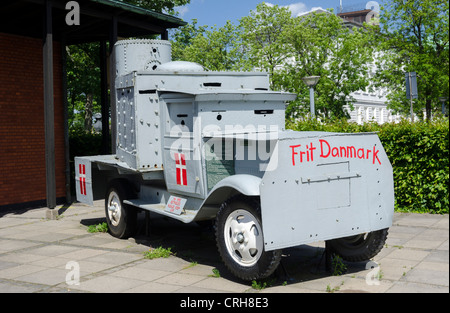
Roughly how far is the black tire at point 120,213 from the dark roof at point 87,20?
4.56 m

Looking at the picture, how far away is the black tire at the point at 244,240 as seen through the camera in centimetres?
559

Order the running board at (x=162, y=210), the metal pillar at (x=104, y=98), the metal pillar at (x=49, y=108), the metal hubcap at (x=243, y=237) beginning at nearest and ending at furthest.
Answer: the metal hubcap at (x=243, y=237), the running board at (x=162, y=210), the metal pillar at (x=49, y=108), the metal pillar at (x=104, y=98)

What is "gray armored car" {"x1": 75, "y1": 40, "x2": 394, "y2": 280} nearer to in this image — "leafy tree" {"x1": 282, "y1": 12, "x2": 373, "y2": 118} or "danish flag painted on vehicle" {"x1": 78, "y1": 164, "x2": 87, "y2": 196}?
"danish flag painted on vehicle" {"x1": 78, "y1": 164, "x2": 87, "y2": 196}

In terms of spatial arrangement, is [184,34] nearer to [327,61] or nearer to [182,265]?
[327,61]

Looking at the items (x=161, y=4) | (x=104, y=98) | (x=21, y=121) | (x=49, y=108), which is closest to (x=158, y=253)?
(x=49, y=108)

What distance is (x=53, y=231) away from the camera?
9633 mm

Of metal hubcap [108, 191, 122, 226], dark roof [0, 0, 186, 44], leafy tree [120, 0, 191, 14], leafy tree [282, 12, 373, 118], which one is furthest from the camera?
leafy tree [282, 12, 373, 118]

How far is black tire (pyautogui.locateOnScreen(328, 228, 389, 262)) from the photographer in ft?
20.8

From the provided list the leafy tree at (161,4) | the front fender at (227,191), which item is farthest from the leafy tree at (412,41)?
the front fender at (227,191)

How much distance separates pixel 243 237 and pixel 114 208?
362 centimetres

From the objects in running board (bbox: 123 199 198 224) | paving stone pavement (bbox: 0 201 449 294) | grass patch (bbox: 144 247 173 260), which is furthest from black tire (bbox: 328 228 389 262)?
grass patch (bbox: 144 247 173 260)

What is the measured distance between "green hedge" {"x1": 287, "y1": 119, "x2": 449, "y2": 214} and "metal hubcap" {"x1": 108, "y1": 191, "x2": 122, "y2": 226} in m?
5.12

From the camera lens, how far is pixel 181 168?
7184 mm

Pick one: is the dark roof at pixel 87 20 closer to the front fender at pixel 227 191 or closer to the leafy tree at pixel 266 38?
the front fender at pixel 227 191
